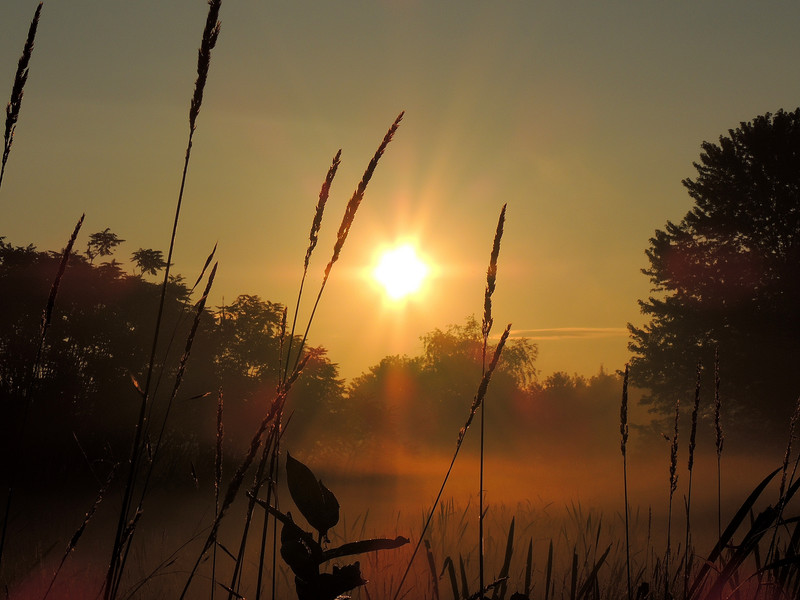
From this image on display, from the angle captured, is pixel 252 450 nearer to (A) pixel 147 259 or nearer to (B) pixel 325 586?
(B) pixel 325 586

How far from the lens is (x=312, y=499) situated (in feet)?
4.26

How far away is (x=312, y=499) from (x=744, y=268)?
31.5m

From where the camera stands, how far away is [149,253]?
61.0 ft

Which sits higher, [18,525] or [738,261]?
[738,261]

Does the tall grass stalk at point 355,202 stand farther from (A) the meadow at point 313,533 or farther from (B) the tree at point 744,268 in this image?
(B) the tree at point 744,268

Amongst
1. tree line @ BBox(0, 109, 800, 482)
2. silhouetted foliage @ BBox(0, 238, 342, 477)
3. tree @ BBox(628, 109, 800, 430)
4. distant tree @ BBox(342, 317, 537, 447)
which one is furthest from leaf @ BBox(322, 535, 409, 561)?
distant tree @ BBox(342, 317, 537, 447)

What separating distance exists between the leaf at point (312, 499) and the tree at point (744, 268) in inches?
1198

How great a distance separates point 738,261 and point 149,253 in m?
24.3

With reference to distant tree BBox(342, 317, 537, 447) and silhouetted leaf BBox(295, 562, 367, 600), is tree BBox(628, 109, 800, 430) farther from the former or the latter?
silhouetted leaf BBox(295, 562, 367, 600)

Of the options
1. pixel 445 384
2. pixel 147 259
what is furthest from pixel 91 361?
pixel 445 384

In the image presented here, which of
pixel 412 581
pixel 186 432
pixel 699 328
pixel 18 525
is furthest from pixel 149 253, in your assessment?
pixel 699 328

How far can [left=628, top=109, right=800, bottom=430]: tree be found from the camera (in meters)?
28.0

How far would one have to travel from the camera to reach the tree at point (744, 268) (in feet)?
91.7

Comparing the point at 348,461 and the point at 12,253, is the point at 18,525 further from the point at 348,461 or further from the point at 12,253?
the point at 348,461
